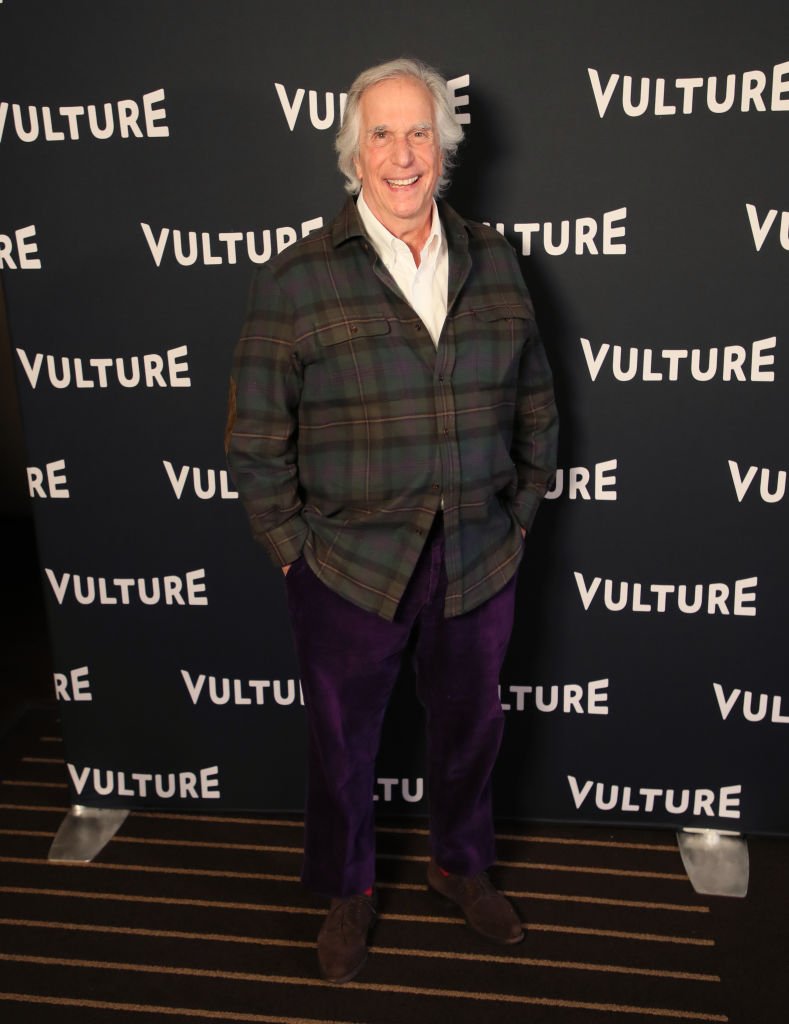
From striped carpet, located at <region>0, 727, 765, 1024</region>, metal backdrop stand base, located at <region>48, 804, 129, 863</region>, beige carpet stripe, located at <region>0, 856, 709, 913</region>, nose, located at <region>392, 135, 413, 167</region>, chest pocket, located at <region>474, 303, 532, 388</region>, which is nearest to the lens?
nose, located at <region>392, 135, 413, 167</region>

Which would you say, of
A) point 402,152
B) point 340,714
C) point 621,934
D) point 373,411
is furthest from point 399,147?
point 621,934

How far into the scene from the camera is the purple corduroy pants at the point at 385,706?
1.76 metres

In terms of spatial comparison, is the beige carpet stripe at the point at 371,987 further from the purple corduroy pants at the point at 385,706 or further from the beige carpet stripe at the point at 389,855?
the beige carpet stripe at the point at 389,855

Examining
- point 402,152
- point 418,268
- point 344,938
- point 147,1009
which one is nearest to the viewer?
point 402,152

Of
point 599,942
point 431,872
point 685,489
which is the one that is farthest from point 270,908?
point 685,489

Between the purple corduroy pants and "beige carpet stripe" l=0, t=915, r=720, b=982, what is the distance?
13 cm

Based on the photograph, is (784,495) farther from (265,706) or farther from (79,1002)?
(79,1002)

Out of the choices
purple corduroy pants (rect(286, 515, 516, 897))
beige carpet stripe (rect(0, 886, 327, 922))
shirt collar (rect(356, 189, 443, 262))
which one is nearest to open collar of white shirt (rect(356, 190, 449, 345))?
shirt collar (rect(356, 189, 443, 262))

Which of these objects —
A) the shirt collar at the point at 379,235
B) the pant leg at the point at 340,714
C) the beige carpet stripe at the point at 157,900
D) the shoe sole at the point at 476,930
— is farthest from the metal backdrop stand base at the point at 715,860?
the shirt collar at the point at 379,235

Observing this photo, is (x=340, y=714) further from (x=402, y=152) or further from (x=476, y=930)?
(x=402, y=152)

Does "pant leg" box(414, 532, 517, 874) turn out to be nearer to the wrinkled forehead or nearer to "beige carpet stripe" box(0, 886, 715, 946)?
"beige carpet stripe" box(0, 886, 715, 946)

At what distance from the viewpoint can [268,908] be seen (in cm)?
208

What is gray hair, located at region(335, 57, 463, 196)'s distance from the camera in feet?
5.37

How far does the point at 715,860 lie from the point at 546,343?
119cm
